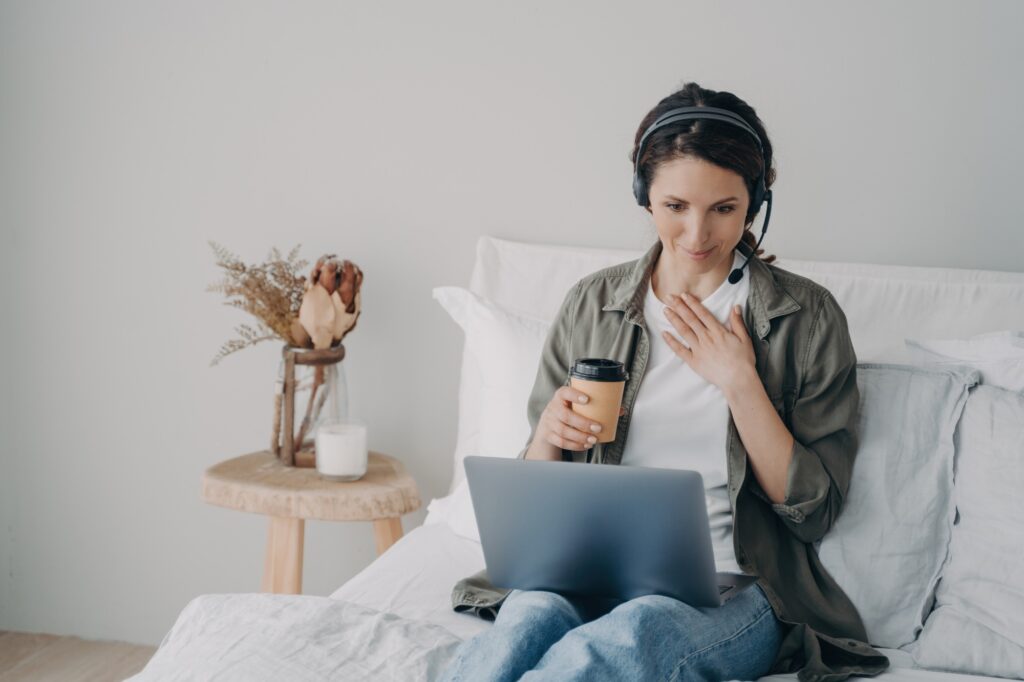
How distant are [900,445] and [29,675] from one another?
1.91m

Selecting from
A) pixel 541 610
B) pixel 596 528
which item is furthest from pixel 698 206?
pixel 541 610

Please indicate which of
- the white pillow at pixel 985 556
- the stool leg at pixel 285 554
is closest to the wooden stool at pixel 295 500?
the stool leg at pixel 285 554

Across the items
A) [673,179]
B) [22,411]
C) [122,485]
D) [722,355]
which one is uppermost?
[673,179]

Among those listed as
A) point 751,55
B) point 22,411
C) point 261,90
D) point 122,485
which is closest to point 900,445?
point 751,55

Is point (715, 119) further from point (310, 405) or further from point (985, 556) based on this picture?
point (310, 405)

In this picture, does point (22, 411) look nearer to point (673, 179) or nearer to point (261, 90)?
point (261, 90)

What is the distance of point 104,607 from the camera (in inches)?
99.0

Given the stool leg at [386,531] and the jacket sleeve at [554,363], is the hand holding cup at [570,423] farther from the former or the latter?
the stool leg at [386,531]

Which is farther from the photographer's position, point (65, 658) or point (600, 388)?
point (65, 658)

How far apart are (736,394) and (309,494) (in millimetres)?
878

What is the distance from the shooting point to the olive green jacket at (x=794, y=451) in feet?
4.77

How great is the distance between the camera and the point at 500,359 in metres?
1.86

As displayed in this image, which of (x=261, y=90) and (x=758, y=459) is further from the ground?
(x=261, y=90)

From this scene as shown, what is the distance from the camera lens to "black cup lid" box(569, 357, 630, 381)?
1324mm
